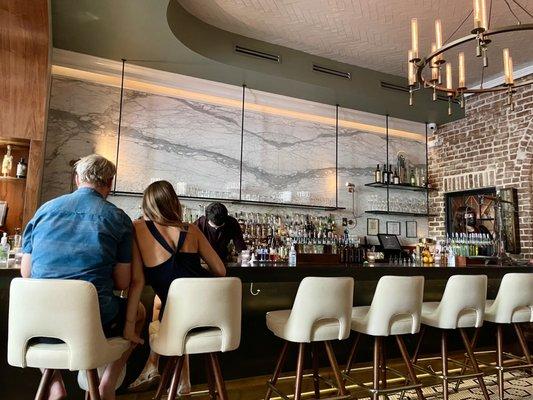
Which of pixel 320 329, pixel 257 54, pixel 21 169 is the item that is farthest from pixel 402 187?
pixel 21 169

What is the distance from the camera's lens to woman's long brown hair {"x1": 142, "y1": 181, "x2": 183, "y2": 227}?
6.64 feet

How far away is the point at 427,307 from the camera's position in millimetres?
3113

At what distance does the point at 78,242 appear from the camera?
173 centimetres

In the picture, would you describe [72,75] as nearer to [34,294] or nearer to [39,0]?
[39,0]

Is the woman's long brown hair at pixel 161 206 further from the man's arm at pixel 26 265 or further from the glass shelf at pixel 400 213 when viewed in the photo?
the glass shelf at pixel 400 213

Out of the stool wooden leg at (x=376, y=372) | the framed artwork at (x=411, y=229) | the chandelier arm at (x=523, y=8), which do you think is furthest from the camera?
the framed artwork at (x=411, y=229)

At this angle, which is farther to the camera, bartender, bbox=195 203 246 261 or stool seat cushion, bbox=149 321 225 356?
bartender, bbox=195 203 246 261

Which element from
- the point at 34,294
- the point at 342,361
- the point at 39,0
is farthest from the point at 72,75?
the point at 342,361

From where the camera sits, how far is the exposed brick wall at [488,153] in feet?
17.0

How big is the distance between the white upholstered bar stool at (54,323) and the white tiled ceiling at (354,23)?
3.33m

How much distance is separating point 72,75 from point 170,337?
12.7ft

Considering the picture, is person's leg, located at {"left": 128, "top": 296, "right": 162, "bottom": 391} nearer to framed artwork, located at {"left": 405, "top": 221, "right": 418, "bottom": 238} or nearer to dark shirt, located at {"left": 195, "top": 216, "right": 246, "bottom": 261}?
dark shirt, located at {"left": 195, "top": 216, "right": 246, "bottom": 261}

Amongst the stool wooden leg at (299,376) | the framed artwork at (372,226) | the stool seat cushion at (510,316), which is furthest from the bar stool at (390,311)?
the framed artwork at (372,226)

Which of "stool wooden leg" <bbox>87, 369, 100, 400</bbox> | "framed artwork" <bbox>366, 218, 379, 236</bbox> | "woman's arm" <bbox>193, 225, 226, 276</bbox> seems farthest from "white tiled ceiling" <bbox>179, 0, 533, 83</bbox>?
"stool wooden leg" <bbox>87, 369, 100, 400</bbox>
